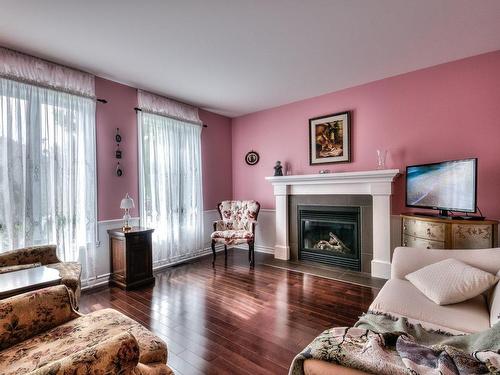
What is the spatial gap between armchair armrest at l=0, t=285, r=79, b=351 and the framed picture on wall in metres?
3.56

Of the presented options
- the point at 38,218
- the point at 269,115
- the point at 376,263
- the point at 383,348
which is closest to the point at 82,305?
the point at 38,218

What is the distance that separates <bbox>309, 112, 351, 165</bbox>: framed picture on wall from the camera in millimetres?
3822

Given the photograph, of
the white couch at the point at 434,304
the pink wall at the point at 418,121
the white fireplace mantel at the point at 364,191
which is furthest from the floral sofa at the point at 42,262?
the pink wall at the point at 418,121

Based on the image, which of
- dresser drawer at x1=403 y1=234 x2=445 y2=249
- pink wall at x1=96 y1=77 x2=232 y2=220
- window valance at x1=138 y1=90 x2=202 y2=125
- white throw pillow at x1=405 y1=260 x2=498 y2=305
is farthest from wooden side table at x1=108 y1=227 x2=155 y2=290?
dresser drawer at x1=403 y1=234 x2=445 y2=249

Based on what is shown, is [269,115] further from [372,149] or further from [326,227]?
[326,227]

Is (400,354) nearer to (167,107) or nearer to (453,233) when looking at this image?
(453,233)

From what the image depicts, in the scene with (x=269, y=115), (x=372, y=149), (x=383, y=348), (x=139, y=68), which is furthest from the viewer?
(x=269, y=115)

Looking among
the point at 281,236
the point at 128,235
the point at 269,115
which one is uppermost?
the point at 269,115

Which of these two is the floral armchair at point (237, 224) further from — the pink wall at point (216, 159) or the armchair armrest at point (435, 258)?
the armchair armrest at point (435, 258)

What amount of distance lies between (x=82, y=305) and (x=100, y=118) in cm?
223

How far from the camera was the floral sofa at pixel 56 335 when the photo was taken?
3.71 ft

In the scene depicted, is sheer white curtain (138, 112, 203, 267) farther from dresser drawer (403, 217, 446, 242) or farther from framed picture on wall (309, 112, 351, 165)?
dresser drawer (403, 217, 446, 242)

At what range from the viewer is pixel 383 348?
3.14 feet

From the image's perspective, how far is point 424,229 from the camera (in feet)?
8.99
